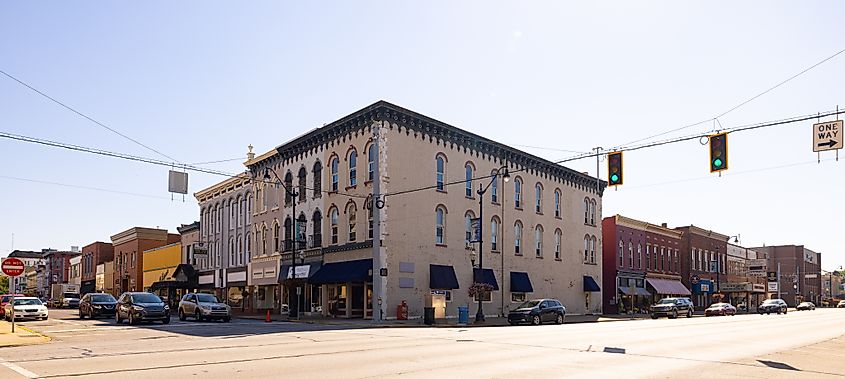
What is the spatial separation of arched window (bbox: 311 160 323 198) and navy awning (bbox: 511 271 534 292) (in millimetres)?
14184

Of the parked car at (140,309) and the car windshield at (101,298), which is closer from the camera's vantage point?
the parked car at (140,309)

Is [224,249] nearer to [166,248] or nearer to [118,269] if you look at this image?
[166,248]

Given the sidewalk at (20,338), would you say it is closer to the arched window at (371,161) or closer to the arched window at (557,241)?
the arched window at (371,161)

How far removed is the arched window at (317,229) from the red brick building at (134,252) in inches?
1639

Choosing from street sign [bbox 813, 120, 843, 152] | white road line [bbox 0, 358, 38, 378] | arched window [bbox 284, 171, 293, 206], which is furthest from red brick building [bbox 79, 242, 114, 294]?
street sign [bbox 813, 120, 843, 152]

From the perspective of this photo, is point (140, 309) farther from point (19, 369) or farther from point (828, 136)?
point (828, 136)

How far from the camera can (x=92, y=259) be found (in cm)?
9731

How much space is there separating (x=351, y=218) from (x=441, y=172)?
621 centimetres

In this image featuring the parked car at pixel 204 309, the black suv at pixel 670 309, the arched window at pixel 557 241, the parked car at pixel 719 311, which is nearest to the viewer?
the parked car at pixel 204 309

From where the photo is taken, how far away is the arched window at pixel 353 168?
1640 inches

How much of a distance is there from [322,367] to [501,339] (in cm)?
984

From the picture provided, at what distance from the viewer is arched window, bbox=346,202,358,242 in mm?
41447

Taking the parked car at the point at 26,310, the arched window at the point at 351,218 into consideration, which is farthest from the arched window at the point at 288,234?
the parked car at the point at 26,310

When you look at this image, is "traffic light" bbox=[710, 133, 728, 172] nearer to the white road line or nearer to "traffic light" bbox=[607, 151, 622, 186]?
"traffic light" bbox=[607, 151, 622, 186]
